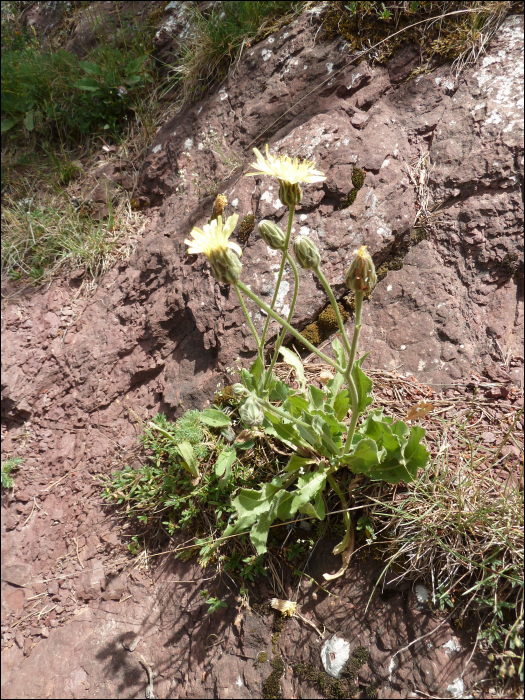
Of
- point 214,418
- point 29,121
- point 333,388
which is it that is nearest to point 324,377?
point 333,388

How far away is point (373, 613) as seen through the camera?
1976 millimetres

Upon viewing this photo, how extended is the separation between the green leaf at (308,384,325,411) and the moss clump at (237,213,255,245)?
3.78ft

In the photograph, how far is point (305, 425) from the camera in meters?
1.92

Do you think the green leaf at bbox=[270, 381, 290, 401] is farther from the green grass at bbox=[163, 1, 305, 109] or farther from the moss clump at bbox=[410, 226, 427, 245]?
the green grass at bbox=[163, 1, 305, 109]

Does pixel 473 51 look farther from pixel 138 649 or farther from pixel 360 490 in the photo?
pixel 138 649

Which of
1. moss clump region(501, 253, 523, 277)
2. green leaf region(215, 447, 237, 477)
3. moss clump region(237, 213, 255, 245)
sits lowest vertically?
moss clump region(501, 253, 523, 277)

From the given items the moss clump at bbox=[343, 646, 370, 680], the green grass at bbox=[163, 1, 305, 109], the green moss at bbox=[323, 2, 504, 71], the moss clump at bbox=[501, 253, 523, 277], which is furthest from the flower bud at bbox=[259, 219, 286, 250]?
the green grass at bbox=[163, 1, 305, 109]

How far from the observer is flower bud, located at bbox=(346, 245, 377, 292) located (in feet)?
5.02

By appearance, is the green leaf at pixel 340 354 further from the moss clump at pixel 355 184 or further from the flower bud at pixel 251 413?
the moss clump at pixel 355 184

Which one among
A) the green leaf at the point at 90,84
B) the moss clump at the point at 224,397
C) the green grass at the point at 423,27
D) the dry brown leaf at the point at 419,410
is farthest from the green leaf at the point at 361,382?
the green leaf at the point at 90,84

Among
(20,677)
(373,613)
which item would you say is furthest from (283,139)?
(20,677)

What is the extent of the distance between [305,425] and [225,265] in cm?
73

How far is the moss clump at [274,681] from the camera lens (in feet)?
6.56

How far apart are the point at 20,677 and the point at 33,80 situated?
4.63 m
